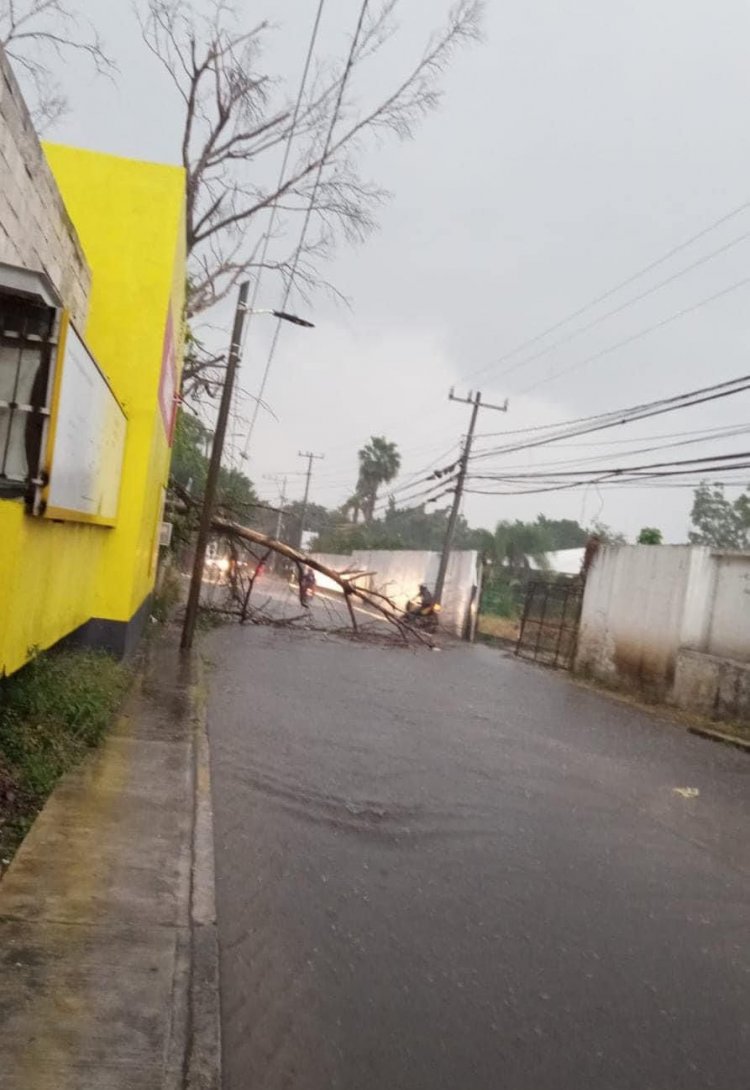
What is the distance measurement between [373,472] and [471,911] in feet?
224

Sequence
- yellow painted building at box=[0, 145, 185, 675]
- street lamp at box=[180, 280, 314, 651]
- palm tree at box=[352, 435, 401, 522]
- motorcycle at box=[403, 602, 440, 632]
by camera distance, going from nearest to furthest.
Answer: yellow painted building at box=[0, 145, 185, 675] → street lamp at box=[180, 280, 314, 651] → motorcycle at box=[403, 602, 440, 632] → palm tree at box=[352, 435, 401, 522]

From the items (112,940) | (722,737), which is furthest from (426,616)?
(112,940)

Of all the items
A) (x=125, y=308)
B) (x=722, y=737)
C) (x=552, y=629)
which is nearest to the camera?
(x=125, y=308)

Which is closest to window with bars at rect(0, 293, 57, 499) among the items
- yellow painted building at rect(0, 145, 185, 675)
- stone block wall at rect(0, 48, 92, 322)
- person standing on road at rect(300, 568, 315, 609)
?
stone block wall at rect(0, 48, 92, 322)

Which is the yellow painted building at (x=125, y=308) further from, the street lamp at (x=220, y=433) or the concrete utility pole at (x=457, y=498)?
the concrete utility pole at (x=457, y=498)

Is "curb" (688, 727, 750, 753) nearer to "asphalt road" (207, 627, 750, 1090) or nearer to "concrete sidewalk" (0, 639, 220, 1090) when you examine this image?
"asphalt road" (207, 627, 750, 1090)

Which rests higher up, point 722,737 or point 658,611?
point 658,611

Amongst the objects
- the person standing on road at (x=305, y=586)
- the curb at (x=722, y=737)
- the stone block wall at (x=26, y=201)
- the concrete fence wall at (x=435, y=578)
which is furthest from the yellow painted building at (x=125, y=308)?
the concrete fence wall at (x=435, y=578)

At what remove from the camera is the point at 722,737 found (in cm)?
1356

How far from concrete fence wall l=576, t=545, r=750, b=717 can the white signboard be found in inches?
413

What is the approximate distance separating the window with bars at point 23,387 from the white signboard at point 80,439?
85mm

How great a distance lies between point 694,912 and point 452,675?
12.3 metres

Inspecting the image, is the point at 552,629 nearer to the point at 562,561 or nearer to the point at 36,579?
the point at 36,579

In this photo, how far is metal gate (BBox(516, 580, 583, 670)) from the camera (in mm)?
21750
